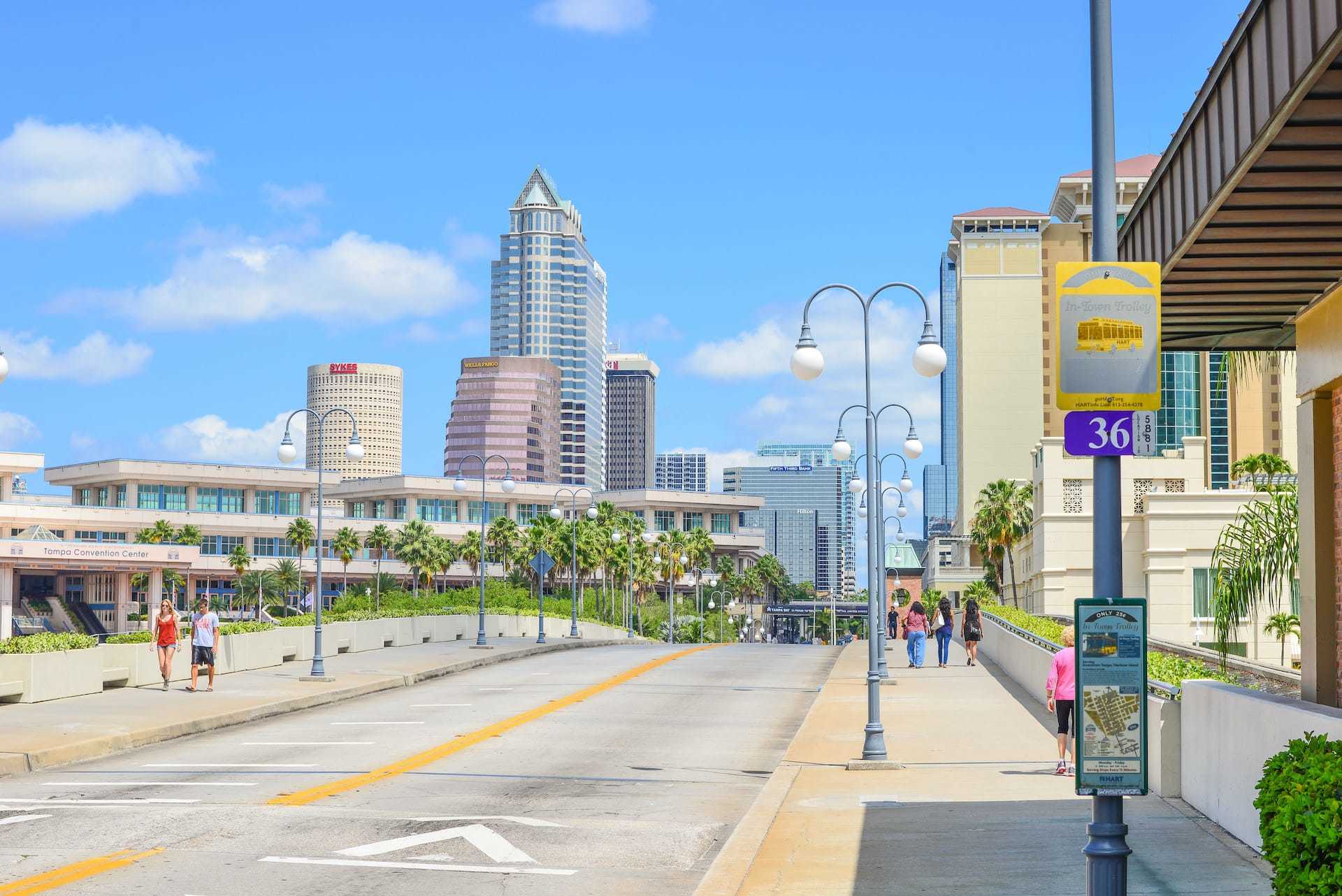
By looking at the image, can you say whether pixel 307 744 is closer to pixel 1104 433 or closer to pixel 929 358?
pixel 929 358

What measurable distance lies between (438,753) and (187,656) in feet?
49.2

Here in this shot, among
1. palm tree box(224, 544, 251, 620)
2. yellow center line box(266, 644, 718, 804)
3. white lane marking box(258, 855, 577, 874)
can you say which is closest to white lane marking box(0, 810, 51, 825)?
yellow center line box(266, 644, 718, 804)

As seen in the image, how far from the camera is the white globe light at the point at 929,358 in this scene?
60.6 ft

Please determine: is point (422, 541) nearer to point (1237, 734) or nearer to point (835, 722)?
point (835, 722)

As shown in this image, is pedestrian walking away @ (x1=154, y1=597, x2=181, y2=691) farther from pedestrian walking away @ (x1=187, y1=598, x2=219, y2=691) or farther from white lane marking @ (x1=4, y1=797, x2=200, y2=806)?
white lane marking @ (x1=4, y1=797, x2=200, y2=806)

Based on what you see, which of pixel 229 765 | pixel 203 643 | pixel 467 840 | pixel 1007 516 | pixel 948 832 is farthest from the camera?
pixel 1007 516

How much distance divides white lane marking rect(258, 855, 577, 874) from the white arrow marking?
0.86 ft

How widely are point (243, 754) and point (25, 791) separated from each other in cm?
401

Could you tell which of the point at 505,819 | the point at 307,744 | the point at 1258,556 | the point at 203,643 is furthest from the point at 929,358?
the point at 203,643

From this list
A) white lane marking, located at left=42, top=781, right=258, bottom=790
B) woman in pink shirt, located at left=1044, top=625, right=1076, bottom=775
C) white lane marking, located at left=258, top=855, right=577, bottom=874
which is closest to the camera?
white lane marking, located at left=258, top=855, right=577, bottom=874

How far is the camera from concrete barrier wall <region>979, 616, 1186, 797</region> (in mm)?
14602

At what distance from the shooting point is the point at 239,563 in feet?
402

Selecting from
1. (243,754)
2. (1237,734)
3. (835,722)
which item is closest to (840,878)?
(1237,734)

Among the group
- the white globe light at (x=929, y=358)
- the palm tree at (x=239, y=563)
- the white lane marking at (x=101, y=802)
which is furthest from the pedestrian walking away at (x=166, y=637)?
the palm tree at (x=239, y=563)
